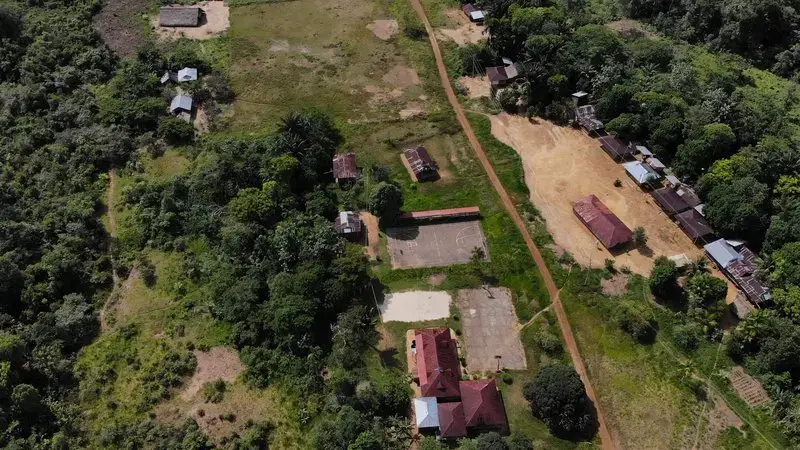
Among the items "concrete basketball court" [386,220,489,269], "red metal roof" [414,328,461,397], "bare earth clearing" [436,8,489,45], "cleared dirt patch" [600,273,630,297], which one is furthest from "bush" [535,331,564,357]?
"bare earth clearing" [436,8,489,45]

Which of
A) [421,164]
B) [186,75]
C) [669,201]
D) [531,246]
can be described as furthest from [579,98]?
[186,75]

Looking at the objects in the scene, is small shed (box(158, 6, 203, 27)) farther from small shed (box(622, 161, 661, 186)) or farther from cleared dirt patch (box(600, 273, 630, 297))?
cleared dirt patch (box(600, 273, 630, 297))

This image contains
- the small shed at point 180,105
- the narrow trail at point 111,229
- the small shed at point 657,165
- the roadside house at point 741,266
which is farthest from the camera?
the small shed at point 180,105

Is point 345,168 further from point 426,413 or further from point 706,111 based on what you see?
point 706,111

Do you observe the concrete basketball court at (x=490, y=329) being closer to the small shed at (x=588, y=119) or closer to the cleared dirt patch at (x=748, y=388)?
the cleared dirt patch at (x=748, y=388)

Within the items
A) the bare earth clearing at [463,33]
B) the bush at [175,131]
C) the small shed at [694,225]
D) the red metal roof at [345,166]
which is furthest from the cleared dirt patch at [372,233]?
the bare earth clearing at [463,33]

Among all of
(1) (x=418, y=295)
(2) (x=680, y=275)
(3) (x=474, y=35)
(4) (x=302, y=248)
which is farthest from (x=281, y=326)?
(3) (x=474, y=35)
